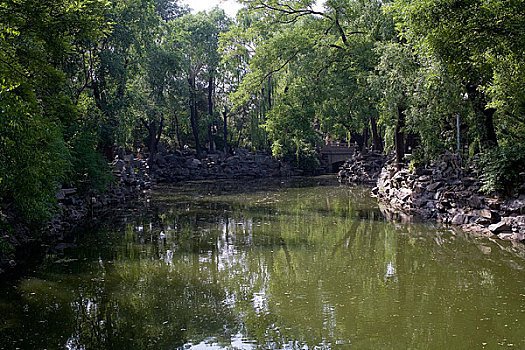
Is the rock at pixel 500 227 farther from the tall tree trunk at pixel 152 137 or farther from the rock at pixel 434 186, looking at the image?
the tall tree trunk at pixel 152 137

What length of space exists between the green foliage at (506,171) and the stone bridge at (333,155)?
2810cm

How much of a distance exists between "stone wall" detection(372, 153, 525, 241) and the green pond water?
0.64 metres

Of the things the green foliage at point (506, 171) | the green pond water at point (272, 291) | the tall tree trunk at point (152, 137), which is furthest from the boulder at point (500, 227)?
the tall tree trunk at point (152, 137)

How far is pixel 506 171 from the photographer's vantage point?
1117 centimetres

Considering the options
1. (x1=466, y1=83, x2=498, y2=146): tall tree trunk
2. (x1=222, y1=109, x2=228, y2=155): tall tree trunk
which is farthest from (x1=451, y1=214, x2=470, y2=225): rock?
(x1=222, y1=109, x2=228, y2=155): tall tree trunk

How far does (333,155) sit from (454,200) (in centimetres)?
2738

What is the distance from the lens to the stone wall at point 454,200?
10.6 meters

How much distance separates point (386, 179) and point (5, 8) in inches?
623

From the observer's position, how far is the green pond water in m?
5.40

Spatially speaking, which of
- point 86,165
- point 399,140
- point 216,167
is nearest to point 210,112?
point 216,167

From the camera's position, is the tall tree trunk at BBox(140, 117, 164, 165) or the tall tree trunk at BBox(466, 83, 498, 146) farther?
the tall tree trunk at BBox(140, 117, 164, 165)

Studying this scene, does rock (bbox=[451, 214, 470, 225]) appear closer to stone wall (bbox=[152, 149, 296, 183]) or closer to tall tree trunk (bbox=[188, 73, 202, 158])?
stone wall (bbox=[152, 149, 296, 183])

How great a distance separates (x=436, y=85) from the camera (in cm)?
1257

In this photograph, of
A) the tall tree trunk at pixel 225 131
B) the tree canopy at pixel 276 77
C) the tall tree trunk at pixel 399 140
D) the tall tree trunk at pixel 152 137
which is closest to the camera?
the tree canopy at pixel 276 77
